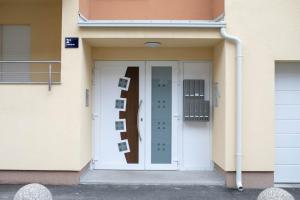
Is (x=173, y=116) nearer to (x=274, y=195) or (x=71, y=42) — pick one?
(x=71, y=42)

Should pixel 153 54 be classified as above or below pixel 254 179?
above

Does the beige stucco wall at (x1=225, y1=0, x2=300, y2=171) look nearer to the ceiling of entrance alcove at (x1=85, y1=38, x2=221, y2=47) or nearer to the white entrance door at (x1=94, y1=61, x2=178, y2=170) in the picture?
the ceiling of entrance alcove at (x1=85, y1=38, x2=221, y2=47)

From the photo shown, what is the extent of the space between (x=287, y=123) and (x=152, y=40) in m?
3.16

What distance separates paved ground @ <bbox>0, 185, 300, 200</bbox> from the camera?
22.3 feet

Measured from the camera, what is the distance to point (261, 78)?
24.3ft

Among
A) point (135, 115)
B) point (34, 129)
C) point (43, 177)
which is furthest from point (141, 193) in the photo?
point (34, 129)

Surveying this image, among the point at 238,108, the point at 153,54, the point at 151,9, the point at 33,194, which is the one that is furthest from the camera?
the point at 151,9

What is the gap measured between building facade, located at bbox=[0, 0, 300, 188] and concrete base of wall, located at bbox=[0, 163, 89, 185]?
2 cm

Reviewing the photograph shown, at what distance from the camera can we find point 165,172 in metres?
8.47

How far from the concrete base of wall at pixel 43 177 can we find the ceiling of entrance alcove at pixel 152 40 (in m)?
2.67

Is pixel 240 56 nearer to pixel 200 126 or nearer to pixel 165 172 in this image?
pixel 200 126

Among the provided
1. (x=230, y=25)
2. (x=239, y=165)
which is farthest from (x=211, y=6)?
(x=239, y=165)

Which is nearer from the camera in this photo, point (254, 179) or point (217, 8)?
point (254, 179)

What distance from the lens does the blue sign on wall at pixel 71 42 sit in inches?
295
